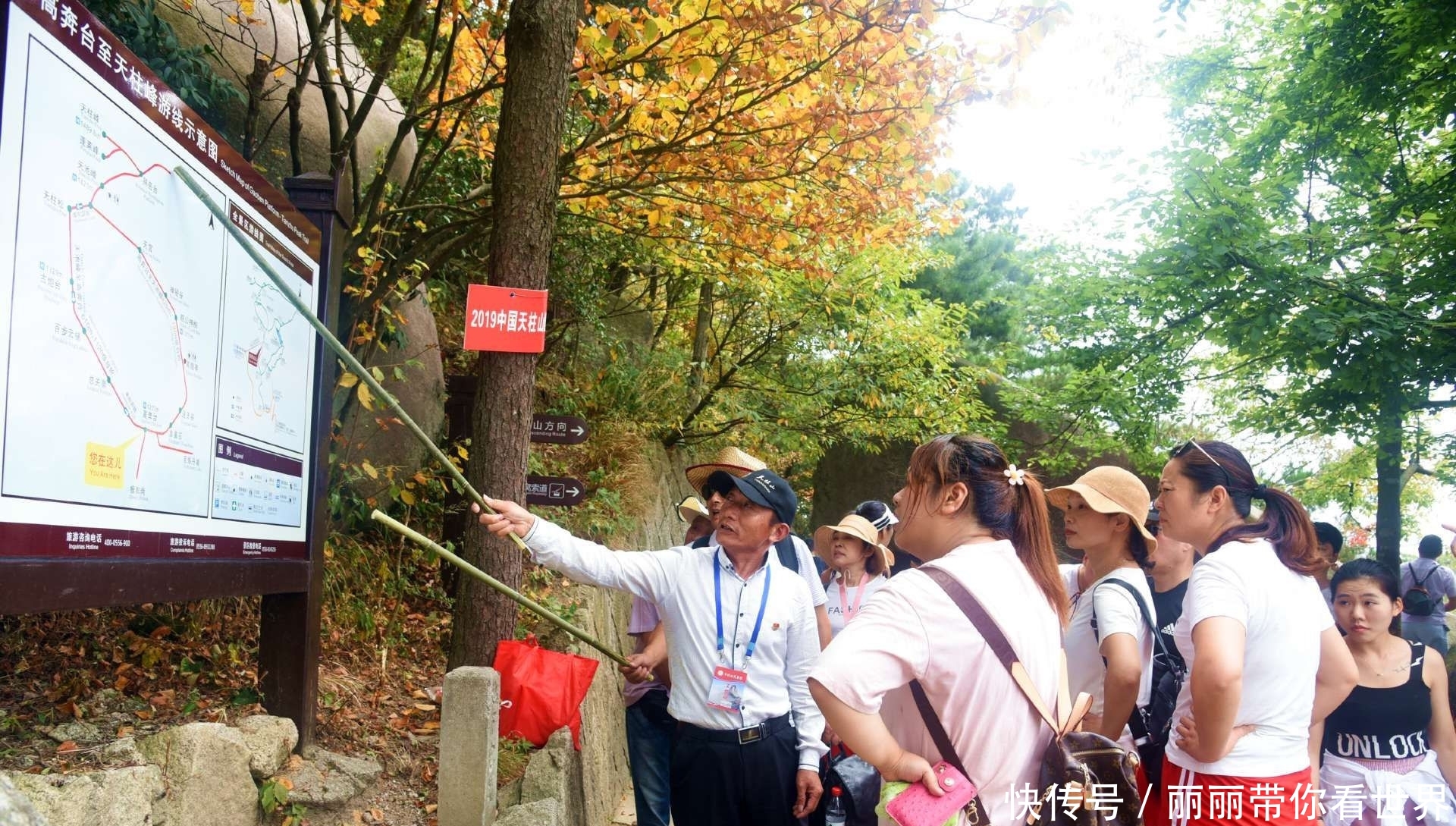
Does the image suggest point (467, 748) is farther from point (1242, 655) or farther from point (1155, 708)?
point (1242, 655)

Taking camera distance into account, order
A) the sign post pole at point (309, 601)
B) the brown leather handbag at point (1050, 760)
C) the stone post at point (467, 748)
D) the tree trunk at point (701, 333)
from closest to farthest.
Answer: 1. the brown leather handbag at point (1050, 760)
2. the stone post at point (467, 748)
3. the sign post pole at point (309, 601)
4. the tree trunk at point (701, 333)

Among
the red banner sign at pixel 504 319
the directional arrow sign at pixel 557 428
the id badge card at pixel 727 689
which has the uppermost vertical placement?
the red banner sign at pixel 504 319

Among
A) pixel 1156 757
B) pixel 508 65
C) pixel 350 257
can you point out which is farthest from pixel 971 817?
pixel 350 257

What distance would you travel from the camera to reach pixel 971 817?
7.22 feet

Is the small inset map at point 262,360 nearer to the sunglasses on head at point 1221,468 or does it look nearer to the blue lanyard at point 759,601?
the blue lanyard at point 759,601

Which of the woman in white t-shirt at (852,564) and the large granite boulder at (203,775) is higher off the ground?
the woman in white t-shirt at (852,564)

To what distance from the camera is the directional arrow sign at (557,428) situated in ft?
18.2

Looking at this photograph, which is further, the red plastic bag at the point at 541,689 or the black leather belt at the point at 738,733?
the red plastic bag at the point at 541,689

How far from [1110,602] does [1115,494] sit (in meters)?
0.48

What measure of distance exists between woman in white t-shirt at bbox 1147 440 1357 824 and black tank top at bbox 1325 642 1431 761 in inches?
52.8

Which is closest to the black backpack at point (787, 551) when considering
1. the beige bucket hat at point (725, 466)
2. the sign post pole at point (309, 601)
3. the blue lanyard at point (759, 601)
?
the beige bucket hat at point (725, 466)

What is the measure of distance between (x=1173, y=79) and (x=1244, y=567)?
11403 mm

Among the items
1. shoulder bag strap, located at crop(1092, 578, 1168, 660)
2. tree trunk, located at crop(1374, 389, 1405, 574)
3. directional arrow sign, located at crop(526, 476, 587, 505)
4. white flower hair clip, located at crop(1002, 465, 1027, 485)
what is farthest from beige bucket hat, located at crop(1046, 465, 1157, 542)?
tree trunk, located at crop(1374, 389, 1405, 574)

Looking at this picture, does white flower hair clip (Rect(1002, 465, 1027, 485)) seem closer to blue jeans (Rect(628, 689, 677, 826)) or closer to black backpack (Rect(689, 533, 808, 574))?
black backpack (Rect(689, 533, 808, 574))
